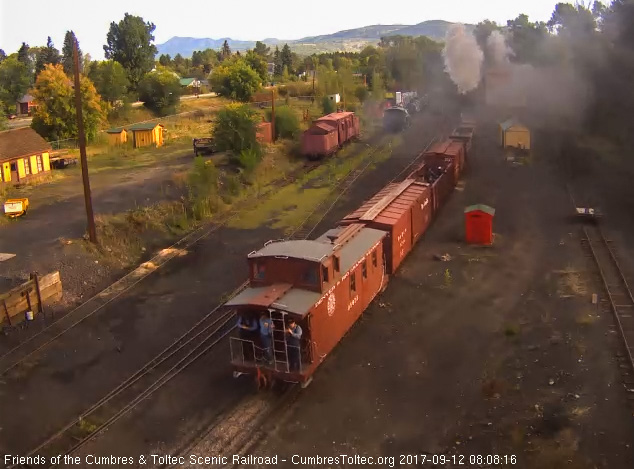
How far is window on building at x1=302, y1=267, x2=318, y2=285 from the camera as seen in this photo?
1568cm

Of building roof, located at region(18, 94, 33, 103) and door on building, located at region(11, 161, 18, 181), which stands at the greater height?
Answer: building roof, located at region(18, 94, 33, 103)

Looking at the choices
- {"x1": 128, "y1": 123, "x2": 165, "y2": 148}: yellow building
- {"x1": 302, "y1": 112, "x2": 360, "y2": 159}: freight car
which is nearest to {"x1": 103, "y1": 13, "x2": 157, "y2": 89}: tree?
{"x1": 128, "y1": 123, "x2": 165, "y2": 148}: yellow building

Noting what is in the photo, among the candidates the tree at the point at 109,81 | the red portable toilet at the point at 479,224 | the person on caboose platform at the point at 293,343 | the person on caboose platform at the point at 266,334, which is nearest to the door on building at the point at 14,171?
the red portable toilet at the point at 479,224

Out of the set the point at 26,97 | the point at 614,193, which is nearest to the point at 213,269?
the point at 614,193

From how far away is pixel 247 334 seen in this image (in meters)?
15.7

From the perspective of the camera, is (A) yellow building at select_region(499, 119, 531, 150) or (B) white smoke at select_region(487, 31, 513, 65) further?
(B) white smoke at select_region(487, 31, 513, 65)

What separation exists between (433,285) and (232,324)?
7.66 metres

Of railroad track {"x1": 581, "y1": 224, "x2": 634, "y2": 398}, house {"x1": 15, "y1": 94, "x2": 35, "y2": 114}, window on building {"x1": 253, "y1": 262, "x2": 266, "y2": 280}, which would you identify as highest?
house {"x1": 15, "y1": 94, "x2": 35, "y2": 114}

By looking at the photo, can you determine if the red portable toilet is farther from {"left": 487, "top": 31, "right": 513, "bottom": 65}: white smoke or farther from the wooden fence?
{"left": 487, "top": 31, "right": 513, "bottom": 65}: white smoke

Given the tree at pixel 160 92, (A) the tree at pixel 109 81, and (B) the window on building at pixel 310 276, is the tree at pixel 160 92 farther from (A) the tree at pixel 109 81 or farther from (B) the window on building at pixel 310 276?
(B) the window on building at pixel 310 276

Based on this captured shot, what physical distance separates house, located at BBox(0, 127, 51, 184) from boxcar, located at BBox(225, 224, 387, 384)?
2495 cm

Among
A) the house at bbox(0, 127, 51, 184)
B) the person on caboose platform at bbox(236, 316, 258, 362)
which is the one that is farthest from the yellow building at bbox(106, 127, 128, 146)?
the person on caboose platform at bbox(236, 316, 258, 362)

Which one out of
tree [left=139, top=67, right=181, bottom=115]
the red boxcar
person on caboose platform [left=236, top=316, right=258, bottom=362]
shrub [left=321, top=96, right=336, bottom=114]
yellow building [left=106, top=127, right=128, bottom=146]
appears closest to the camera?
person on caboose platform [left=236, top=316, right=258, bottom=362]

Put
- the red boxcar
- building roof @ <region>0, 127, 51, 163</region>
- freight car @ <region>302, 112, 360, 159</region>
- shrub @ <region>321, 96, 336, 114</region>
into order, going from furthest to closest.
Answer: shrub @ <region>321, 96, 336, 114</region> < freight car @ <region>302, 112, 360, 159</region> < building roof @ <region>0, 127, 51, 163</region> < the red boxcar
